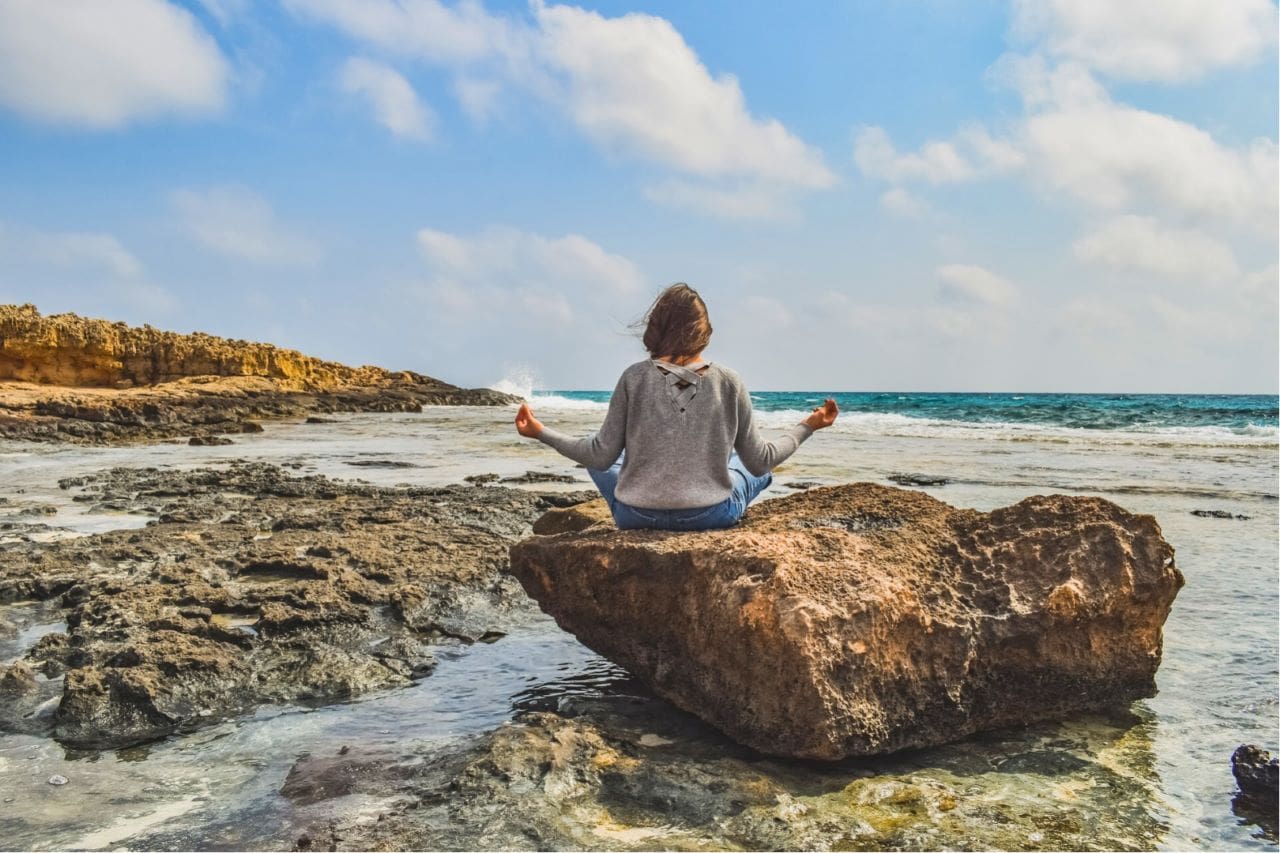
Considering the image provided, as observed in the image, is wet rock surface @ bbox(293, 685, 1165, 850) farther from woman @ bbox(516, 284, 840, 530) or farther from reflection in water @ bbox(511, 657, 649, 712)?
woman @ bbox(516, 284, 840, 530)

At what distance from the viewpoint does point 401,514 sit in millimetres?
7922

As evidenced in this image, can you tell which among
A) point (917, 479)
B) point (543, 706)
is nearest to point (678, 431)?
point (543, 706)

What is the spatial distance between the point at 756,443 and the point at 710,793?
1661mm

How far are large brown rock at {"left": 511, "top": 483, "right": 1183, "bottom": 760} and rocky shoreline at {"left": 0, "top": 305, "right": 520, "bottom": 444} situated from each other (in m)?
19.2

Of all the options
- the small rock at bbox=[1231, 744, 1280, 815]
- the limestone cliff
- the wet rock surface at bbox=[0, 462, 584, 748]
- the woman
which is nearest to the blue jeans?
the woman

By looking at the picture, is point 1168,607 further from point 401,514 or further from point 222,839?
point 401,514

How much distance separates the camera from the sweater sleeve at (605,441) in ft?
13.5

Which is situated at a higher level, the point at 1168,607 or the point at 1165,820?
the point at 1168,607

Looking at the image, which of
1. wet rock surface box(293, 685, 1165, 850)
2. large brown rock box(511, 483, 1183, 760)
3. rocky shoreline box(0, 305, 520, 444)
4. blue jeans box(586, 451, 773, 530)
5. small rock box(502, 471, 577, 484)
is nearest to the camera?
wet rock surface box(293, 685, 1165, 850)

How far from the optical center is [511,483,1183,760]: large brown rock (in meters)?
3.25

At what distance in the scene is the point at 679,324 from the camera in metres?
4.05

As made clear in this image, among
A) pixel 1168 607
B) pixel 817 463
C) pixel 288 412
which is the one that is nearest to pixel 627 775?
pixel 1168 607

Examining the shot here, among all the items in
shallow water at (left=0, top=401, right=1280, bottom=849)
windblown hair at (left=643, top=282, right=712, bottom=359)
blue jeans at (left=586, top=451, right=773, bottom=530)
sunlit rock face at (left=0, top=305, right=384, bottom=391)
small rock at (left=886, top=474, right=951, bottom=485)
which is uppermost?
sunlit rock face at (left=0, top=305, right=384, bottom=391)

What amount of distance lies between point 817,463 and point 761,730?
11.4 meters
